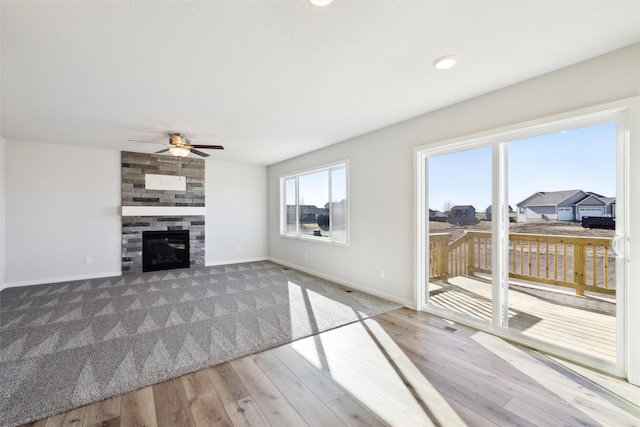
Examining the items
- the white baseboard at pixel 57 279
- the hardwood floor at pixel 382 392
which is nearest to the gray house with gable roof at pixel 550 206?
the hardwood floor at pixel 382 392

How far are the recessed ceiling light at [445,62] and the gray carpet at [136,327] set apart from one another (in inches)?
108

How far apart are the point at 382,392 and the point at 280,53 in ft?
8.71

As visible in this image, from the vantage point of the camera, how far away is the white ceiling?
173cm

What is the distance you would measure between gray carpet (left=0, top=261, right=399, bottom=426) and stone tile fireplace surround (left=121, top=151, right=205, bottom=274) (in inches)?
34.1

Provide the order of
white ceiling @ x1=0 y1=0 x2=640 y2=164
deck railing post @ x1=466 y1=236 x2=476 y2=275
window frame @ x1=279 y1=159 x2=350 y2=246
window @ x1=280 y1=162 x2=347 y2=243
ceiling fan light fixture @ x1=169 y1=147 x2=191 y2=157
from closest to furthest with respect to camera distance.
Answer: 1. white ceiling @ x1=0 y1=0 x2=640 y2=164
2. deck railing post @ x1=466 y1=236 x2=476 y2=275
3. ceiling fan light fixture @ x1=169 y1=147 x2=191 y2=157
4. window frame @ x1=279 y1=159 x2=350 y2=246
5. window @ x1=280 y1=162 x2=347 y2=243

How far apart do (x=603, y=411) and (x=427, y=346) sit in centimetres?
119

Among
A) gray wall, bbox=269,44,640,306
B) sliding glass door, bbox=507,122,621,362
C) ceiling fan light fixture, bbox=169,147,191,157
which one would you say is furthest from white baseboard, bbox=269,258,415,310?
ceiling fan light fixture, bbox=169,147,191,157

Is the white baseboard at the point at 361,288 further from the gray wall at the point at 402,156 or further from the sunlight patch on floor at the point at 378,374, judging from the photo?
the sunlight patch on floor at the point at 378,374

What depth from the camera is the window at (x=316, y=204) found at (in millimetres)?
5031

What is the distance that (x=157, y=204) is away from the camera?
6000 millimetres

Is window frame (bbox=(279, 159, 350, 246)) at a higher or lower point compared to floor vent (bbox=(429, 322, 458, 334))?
higher

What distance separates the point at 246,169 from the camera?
7.09m

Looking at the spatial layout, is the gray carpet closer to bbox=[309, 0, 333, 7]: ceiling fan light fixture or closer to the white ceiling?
the white ceiling

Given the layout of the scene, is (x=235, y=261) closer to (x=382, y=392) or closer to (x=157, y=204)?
(x=157, y=204)
